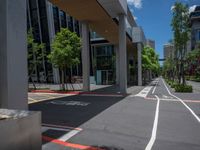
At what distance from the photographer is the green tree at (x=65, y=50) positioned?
77.2 ft

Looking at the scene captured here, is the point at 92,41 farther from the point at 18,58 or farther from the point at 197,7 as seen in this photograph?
the point at 197,7

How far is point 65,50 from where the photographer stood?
76.9ft

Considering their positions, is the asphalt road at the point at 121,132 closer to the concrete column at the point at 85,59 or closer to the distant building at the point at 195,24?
the concrete column at the point at 85,59

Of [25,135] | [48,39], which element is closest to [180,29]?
[25,135]

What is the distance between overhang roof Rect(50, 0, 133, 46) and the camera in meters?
18.4

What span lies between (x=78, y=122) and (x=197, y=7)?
91.6m

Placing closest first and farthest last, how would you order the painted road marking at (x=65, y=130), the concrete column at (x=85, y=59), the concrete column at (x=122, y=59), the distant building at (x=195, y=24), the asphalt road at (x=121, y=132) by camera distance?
the asphalt road at (x=121, y=132) < the painted road marking at (x=65, y=130) < the concrete column at (x=122, y=59) < the concrete column at (x=85, y=59) < the distant building at (x=195, y=24)

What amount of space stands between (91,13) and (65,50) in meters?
4.72

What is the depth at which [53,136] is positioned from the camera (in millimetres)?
6977

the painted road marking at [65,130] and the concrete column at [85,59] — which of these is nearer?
the painted road marking at [65,130]

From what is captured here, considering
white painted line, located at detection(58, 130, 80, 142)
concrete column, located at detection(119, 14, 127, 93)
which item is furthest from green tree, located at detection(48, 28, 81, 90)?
white painted line, located at detection(58, 130, 80, 142)

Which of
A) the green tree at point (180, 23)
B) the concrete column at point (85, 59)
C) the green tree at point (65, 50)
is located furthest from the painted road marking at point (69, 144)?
the green tree at point (180, 23)

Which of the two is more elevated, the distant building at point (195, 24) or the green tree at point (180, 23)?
the distant building at point (195, 24)

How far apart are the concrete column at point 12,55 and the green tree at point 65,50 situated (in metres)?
16.6
